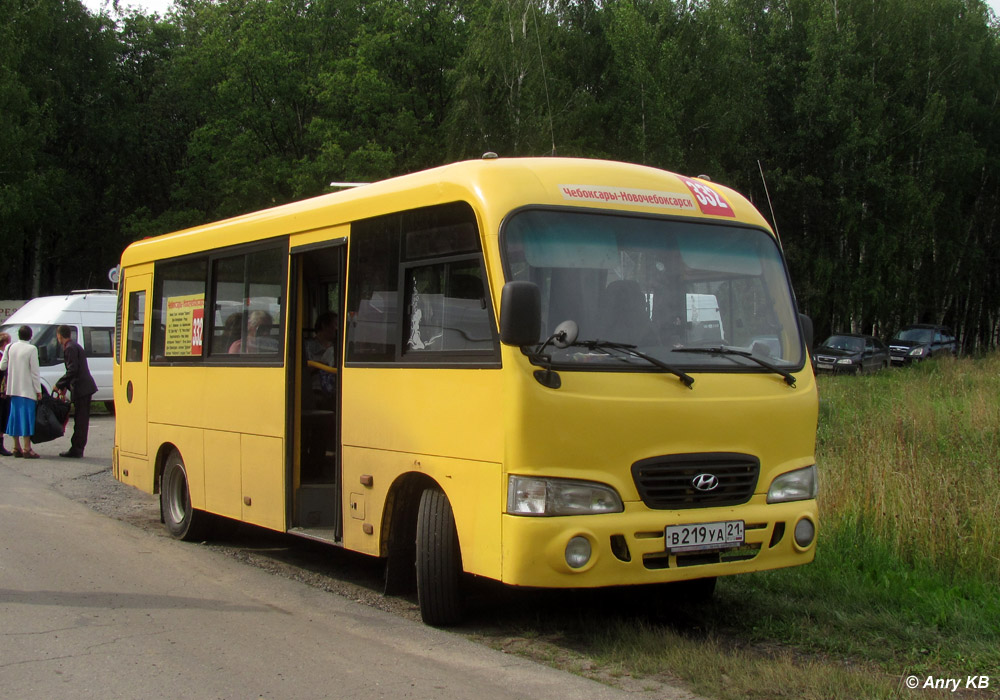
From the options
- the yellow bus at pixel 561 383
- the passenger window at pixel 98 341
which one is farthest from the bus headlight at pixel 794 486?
the passenger window at pixel 98 341

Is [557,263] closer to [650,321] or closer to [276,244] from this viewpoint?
[650,321]

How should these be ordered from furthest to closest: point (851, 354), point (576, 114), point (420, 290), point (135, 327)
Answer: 1. point (851, 354)
2. point (576, 114)
3. point (135, 327)
4. point (420, 290)

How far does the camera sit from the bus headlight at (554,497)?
5.84 m

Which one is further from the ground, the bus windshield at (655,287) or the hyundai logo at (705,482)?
the bus windshield at (655,287)

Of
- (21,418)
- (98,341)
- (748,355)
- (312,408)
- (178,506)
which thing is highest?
(98,341)

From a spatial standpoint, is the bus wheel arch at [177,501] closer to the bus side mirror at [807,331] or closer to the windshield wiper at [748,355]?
the windshield wiper at [748,355]

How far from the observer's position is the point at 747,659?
19.1ft

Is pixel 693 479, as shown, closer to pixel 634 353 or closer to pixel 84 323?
pixel 634 353

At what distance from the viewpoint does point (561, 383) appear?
5945 mm

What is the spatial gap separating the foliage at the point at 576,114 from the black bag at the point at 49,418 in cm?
2202

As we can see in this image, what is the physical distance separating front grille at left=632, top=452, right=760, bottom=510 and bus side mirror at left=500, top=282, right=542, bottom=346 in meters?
1.01

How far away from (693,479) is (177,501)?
19.6 feet

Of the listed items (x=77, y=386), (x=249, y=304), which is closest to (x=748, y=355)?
(x=249, y=304)

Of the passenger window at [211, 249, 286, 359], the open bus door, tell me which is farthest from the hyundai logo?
the passenger window at [211, 249, 286, 359]
